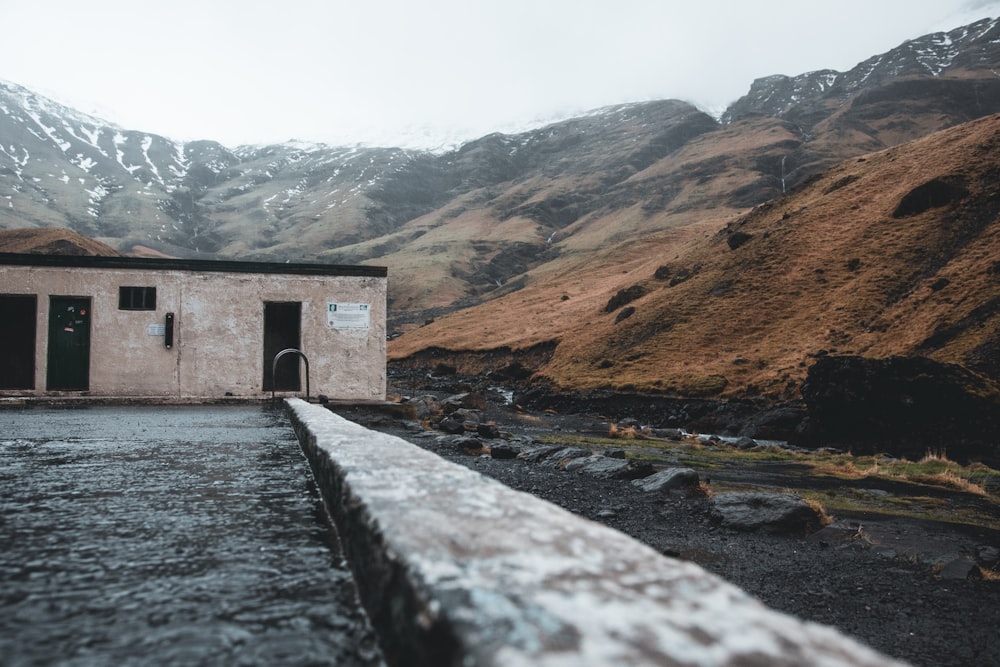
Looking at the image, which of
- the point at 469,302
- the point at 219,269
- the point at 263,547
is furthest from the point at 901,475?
the point at 469,302

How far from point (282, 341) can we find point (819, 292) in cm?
3499

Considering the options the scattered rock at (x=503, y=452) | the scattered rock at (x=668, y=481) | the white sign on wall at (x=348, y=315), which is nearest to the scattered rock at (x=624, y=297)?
the white sign on wall at (x=348, y=315)

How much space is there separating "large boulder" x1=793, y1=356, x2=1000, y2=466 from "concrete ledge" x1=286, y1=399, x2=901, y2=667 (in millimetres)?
22282

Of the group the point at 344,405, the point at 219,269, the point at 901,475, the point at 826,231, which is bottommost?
the point at 901,475

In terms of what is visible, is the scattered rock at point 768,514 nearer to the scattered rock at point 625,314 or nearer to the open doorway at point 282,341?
the open doorway at point 282,341

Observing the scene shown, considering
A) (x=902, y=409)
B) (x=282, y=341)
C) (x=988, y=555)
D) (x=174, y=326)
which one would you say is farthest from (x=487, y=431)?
(x=902, y=409)

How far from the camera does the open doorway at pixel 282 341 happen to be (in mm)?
21375

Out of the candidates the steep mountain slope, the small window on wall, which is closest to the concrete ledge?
the small window on wall

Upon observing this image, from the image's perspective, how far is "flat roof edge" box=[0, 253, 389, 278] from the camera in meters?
19.0

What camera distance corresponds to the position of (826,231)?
48.7 meters

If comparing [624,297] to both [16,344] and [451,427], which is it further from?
[16,344]

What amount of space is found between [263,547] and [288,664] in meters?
1.36

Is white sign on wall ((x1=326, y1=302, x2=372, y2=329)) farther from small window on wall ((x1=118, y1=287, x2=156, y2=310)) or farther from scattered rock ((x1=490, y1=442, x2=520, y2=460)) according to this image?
scattered rock ((x1=490, y1=442, x2=520, y2=460))

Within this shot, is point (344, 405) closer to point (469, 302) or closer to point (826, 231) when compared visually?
point (826, 231)
